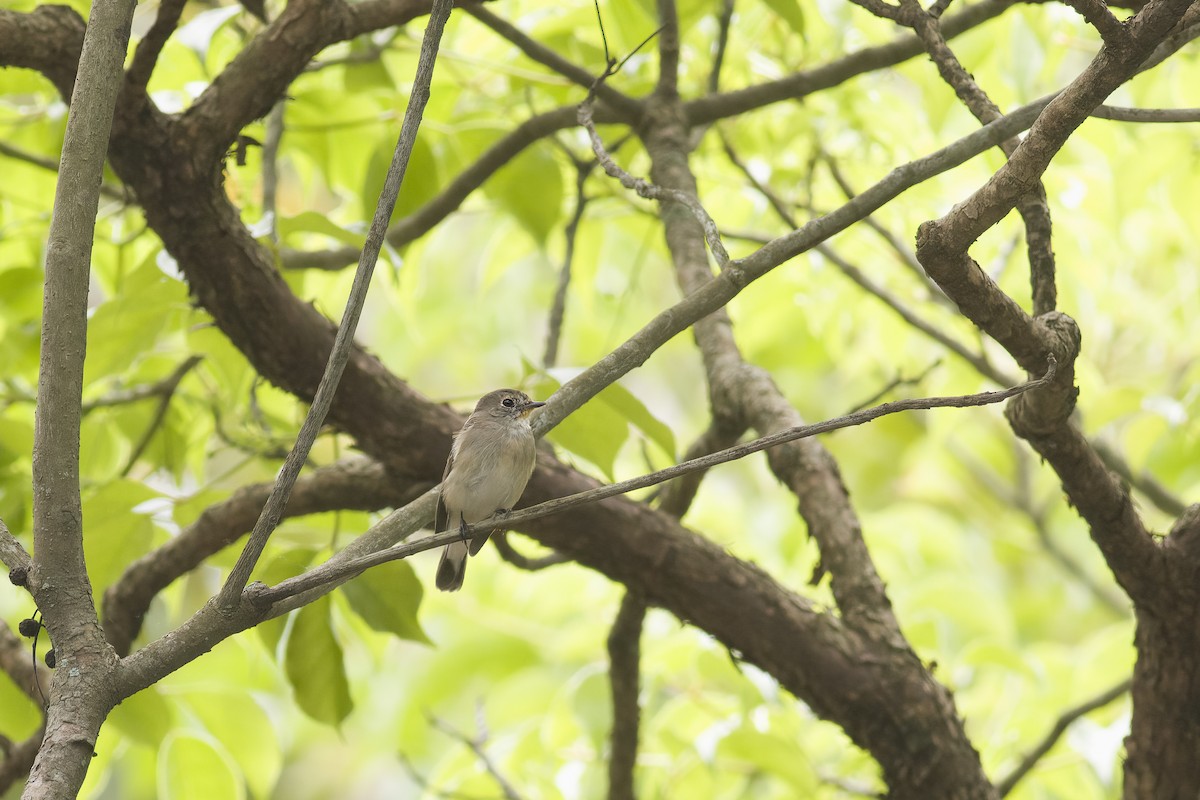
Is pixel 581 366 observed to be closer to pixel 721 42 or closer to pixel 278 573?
pixel 721 42

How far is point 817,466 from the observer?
126 inches

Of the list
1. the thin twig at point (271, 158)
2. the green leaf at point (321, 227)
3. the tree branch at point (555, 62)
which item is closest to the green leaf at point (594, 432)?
the green leaf at point (321, 227)

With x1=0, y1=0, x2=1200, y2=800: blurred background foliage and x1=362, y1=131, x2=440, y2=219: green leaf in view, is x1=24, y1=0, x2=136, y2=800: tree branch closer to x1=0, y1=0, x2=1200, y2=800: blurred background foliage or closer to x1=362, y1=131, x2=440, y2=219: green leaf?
x1=0, y1=0, x2=1200, y2=800: blurred background foliage

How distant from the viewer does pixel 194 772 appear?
306 centimetres

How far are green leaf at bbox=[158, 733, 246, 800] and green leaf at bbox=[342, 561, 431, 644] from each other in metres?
0.71

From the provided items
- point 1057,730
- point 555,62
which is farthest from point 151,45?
point 1057,730

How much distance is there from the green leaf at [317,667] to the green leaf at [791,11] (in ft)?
6.37

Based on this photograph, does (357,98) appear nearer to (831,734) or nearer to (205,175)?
(205,175)

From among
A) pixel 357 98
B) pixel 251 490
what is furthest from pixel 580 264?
pixel 251 490

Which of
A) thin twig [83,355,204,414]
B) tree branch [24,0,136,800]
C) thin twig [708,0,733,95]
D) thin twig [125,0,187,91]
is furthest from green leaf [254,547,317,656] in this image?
thin twig [708,0,733,95]

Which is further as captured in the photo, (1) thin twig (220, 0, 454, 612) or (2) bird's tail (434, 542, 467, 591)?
(2) bird's tail (434, 542, 467, 591)

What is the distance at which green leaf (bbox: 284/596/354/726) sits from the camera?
278cm

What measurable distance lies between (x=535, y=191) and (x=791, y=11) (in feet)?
3.37

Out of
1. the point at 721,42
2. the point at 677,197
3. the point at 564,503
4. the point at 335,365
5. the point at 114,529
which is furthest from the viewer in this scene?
the point at 721,42
